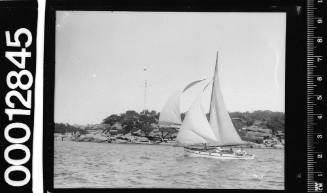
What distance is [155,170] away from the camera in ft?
6.13

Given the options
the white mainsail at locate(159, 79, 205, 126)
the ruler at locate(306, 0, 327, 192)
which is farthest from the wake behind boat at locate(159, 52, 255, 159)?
the ruler at locate(306, 0, 327, 192)

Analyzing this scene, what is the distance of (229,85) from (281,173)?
0.42 metres

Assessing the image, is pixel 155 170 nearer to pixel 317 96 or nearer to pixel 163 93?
pixel 163 93

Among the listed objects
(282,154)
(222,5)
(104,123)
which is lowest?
(282,154)

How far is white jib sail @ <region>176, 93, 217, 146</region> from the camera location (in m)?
1.85

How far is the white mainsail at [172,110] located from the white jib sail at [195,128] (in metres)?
0.05

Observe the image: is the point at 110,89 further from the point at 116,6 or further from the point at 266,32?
the point at 266,32

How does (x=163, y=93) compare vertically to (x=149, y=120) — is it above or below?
above

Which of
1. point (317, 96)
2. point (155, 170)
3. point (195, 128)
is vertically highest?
point (317, 96)

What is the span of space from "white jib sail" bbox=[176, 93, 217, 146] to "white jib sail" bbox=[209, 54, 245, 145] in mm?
40

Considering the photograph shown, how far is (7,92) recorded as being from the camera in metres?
1.84

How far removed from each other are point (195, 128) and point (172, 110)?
0.12 m

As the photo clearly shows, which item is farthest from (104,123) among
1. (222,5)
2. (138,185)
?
(222,5)

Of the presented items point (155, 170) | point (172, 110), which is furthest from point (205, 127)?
point (155, 170)
